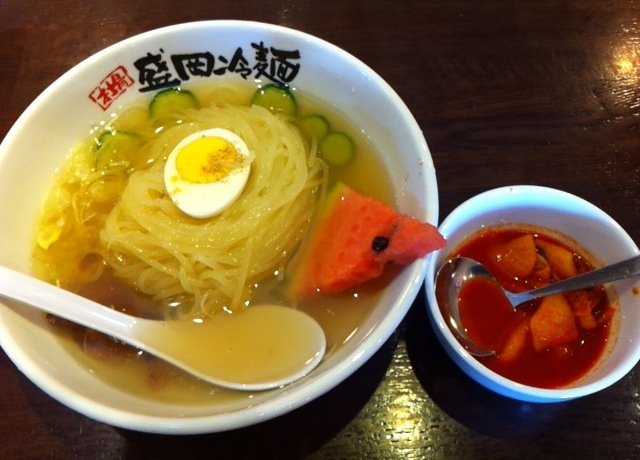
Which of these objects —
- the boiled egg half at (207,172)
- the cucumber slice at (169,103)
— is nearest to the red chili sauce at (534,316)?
the boiled egg half at (207,172)

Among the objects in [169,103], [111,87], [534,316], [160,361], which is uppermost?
[111,87]

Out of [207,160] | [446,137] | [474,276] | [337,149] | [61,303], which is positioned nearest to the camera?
[61,303]

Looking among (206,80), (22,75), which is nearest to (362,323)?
(206,80)

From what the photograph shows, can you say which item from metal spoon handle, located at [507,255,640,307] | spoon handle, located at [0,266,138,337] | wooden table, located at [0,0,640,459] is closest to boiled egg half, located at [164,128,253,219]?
spoon handle, located at [0,266,138,337]

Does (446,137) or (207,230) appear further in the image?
(446,137)

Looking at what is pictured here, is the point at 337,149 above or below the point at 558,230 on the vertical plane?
above

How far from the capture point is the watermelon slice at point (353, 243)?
1328mm

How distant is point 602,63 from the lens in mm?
2182

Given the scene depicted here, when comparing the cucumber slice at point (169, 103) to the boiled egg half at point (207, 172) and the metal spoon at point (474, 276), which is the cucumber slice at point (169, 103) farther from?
the metal spoon at point (474, 276)

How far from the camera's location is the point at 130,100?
1.97 meters

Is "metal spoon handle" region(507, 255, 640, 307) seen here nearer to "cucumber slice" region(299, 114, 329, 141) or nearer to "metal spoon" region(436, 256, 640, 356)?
"metal spoon" region(436, 256, 640, 356)

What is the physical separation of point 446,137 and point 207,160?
91 centimetres

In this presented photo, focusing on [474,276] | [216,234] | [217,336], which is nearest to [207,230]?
[216,234]

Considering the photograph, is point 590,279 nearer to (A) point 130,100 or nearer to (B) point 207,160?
(B) point 207,160
